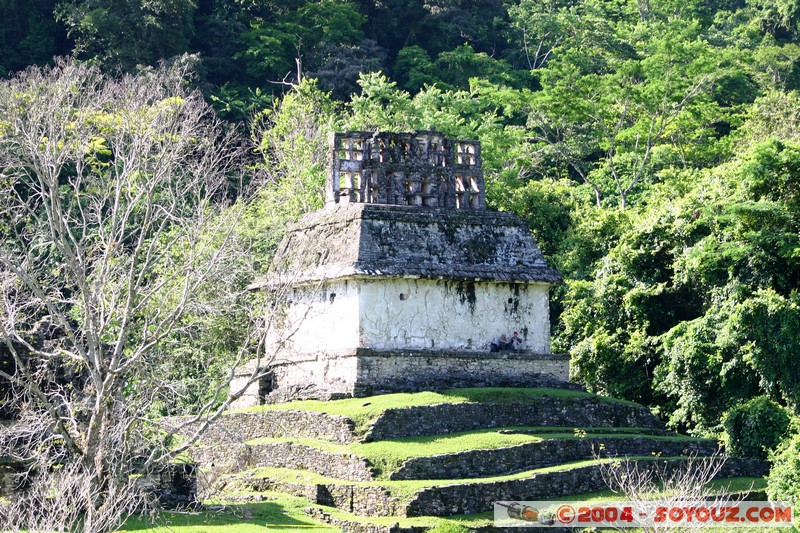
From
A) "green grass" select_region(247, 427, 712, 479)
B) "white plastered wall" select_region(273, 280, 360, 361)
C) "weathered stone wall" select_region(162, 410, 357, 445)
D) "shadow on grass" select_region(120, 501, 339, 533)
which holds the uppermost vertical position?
"white plastered wall" select_region(273, 280, 360, 361)

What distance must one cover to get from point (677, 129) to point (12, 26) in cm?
2536

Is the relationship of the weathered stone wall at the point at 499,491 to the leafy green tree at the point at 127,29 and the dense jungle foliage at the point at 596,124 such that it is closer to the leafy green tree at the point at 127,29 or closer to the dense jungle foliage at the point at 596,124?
the dense jungle foliage at the point at 596,124

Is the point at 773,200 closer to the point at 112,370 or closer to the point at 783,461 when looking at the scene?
the point at 783,461

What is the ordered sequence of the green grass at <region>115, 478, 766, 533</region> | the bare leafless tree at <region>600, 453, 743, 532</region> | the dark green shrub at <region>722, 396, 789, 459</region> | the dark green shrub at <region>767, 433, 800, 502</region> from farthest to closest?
the dark green shrub at <region>722, 396, 789, 459</region>
the dark green shrub at <region>767, 433, 800, 502</region>
the bare leafless tree at <region>600, 453, 743, 532</region>
the green grass at <region>115, 478, 766, 533</region>

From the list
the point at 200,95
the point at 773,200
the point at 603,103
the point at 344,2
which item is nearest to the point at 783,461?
the point at 773,200

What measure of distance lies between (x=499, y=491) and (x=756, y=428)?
7845 mm

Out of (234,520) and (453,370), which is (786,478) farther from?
(234,520)

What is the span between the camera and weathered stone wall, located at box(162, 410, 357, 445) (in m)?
26.8

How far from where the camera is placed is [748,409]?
30000 millimetres

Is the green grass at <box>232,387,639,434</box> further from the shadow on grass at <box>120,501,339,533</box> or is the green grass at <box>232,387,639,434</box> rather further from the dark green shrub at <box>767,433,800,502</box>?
the dark green shrub at <box>767,433,800,502</box>

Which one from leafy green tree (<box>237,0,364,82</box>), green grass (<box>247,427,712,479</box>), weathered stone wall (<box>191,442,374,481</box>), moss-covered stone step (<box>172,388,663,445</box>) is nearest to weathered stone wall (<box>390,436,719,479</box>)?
green grass (<box>247,427,712,479</box>)

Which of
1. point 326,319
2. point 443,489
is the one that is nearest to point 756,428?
point 443,489

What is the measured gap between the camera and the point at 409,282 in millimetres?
30094

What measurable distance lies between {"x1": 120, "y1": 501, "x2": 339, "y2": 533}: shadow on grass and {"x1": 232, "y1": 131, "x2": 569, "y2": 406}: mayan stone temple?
4966 millimetres
